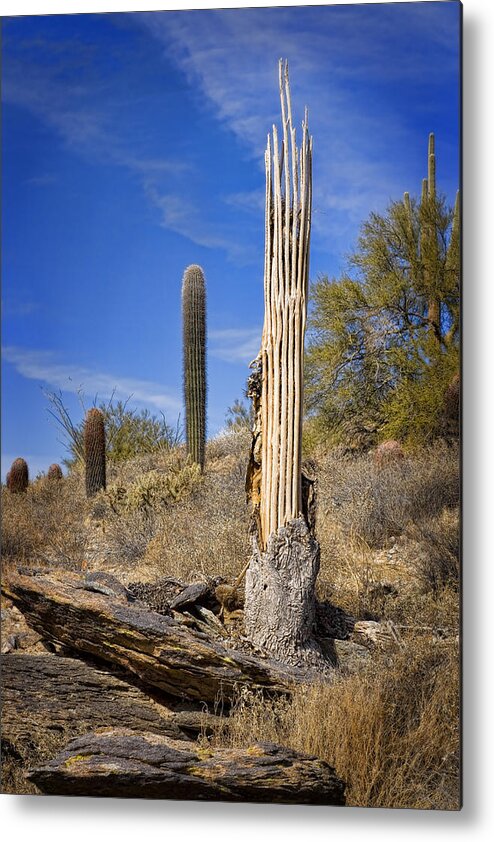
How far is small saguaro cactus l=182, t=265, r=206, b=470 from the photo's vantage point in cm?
695

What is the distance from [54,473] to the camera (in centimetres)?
601

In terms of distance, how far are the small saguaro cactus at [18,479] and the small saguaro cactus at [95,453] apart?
3.09ft

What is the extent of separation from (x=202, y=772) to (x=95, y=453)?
2754mm

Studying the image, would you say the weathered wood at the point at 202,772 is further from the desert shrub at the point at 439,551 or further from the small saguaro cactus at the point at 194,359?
the small saguaro cactus at the point at 194,359

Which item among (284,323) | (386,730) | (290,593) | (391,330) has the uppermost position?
(391,330)

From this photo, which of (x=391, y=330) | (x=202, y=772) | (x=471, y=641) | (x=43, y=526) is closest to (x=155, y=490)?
(x=43, y=526)

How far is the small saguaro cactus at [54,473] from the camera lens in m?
5.88

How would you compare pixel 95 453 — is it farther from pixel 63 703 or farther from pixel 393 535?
pixel 63 703

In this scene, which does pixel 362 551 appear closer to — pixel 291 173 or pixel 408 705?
pixel 408 705

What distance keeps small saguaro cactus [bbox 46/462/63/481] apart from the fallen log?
0.95 m

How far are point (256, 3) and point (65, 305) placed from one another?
1735 mm

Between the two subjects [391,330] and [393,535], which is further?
[391,330]

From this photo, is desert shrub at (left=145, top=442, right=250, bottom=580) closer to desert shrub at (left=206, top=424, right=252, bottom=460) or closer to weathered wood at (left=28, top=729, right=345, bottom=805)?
desert shrub at (left=206, top=424, right=252, bottom=460)

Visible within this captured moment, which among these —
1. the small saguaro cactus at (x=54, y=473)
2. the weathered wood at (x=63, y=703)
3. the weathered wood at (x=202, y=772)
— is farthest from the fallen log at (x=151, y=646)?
the small saguaro cactus at (x=54, y=473)
